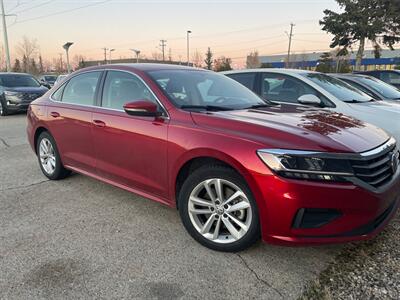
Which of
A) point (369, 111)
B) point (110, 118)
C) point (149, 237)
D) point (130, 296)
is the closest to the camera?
point (130, 296)

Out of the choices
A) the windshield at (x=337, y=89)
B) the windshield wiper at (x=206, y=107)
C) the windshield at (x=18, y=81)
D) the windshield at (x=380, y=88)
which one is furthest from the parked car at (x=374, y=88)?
the windshield at (x=18, y=81)

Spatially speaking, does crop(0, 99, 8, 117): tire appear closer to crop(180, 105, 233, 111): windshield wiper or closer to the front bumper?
crop(180, 105, 233, 111): windshield wiper

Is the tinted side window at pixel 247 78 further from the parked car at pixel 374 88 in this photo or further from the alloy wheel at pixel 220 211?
the alloy wheel at pixel 220 211

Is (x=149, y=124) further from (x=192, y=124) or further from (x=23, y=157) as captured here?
(x=23, y=157)

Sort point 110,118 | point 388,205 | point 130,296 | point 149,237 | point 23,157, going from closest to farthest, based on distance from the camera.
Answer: point 130,296
point 388,205
point 149,237
point 110,118
point 23,157

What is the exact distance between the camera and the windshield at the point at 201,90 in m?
3.55

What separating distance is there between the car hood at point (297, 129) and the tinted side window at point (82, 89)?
65.2 inches

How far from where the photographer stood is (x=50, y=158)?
16.5ft

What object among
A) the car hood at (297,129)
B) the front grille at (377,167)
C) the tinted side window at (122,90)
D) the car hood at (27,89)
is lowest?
the car hood at (27,89)

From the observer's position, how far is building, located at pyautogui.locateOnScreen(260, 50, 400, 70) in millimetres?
57803

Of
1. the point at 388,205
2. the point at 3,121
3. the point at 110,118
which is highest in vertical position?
the point at 110,118

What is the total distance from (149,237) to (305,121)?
1781 mm

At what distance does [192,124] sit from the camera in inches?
123

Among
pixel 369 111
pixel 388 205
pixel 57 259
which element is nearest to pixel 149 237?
pixel 57 259
